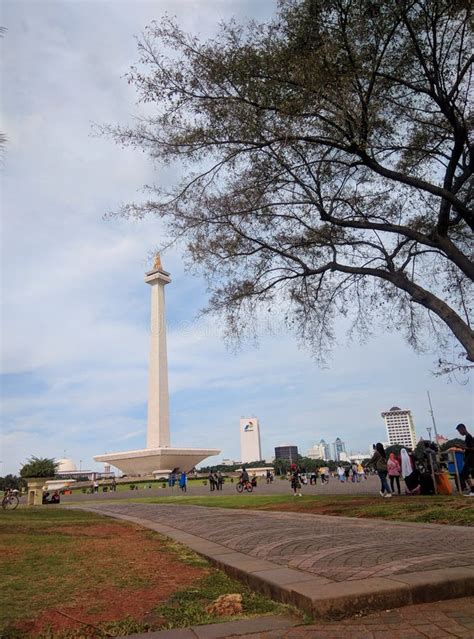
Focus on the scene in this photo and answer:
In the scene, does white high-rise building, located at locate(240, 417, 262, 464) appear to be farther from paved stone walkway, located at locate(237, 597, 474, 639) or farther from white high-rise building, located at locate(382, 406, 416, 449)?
paved stone walkway, located at locate(237, 597, 474, 639)

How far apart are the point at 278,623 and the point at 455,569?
1691 mm

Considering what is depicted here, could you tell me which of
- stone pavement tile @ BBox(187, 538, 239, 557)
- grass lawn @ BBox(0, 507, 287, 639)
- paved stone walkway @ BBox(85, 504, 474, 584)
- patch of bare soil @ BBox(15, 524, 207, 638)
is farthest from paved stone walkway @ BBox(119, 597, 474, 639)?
stone pavement tile @ BBox(187, 538, 239, 557)

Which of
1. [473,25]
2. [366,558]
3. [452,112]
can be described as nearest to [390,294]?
[452,112]

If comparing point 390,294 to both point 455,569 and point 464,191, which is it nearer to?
point 464,191

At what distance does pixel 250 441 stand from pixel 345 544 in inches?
6087

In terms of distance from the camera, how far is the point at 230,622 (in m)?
3.42

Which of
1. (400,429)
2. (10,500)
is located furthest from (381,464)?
(400,429)

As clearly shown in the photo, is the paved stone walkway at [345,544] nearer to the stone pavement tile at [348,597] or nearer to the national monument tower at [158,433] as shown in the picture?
the stone pavement tile at [348,597]

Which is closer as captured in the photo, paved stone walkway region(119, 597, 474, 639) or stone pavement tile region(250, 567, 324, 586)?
paved stone walkway region(119, 597, 474, 639)

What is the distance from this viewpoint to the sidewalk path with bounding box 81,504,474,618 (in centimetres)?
360

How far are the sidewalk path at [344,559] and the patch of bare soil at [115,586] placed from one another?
54cm

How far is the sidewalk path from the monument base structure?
172 feet

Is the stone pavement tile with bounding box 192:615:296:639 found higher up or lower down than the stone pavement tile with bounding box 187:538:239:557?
lower down

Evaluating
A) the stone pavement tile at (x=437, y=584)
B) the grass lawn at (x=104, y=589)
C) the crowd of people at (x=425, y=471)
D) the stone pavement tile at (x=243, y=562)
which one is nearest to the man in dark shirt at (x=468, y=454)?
the crowd of people at (x=425, y=471)
